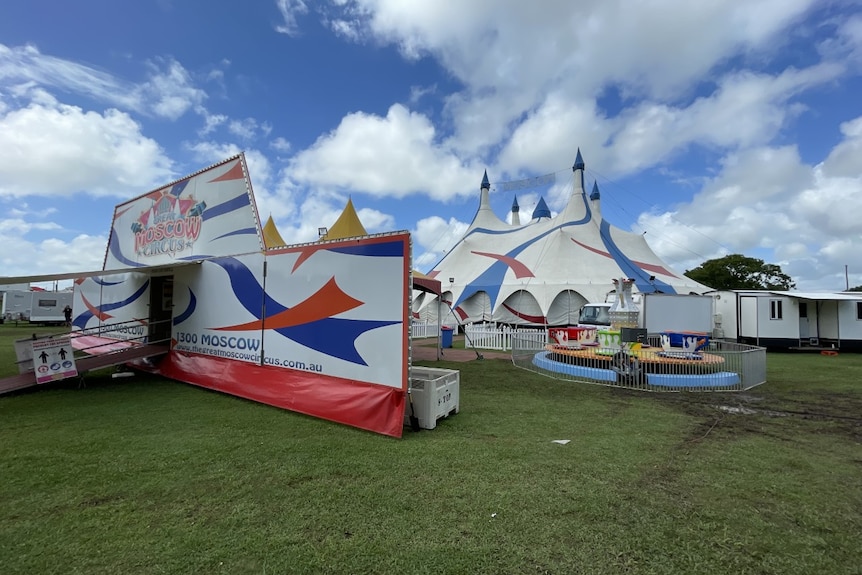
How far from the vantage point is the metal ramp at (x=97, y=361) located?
23.6 ft

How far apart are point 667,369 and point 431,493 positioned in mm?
7268

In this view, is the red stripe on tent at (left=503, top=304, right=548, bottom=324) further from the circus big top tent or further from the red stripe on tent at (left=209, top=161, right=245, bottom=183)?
the red stripe on tent at (left=209, top=161, right=245, bottom=183)

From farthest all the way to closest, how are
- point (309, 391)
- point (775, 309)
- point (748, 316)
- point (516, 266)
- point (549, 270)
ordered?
1. point (516, 266)
2. point (549, 270)
3. point (748, 316)
4. point (775, 309)
5. point (309, 391)

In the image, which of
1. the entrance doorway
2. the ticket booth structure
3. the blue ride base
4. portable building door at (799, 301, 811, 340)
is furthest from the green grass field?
portable building door at (799, 301, 811, 340)

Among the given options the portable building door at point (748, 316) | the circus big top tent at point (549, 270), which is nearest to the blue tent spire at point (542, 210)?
the circus big top tent at point (549, 270)

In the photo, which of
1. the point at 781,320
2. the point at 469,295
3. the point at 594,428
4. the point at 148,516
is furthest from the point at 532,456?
the point at 469,295

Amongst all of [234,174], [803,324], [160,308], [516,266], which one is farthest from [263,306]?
[803,324]

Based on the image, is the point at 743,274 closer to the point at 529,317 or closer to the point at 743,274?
the point at 743,274

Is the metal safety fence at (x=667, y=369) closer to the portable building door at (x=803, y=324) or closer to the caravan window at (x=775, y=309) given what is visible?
the caravan window at (x=775, y=309)

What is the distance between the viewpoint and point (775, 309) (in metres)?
16.3

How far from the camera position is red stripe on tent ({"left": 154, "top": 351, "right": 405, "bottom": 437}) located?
5.23 meters

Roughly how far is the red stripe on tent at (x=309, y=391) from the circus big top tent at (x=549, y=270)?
1421 cm

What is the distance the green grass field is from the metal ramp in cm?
130

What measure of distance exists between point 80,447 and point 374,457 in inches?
126
